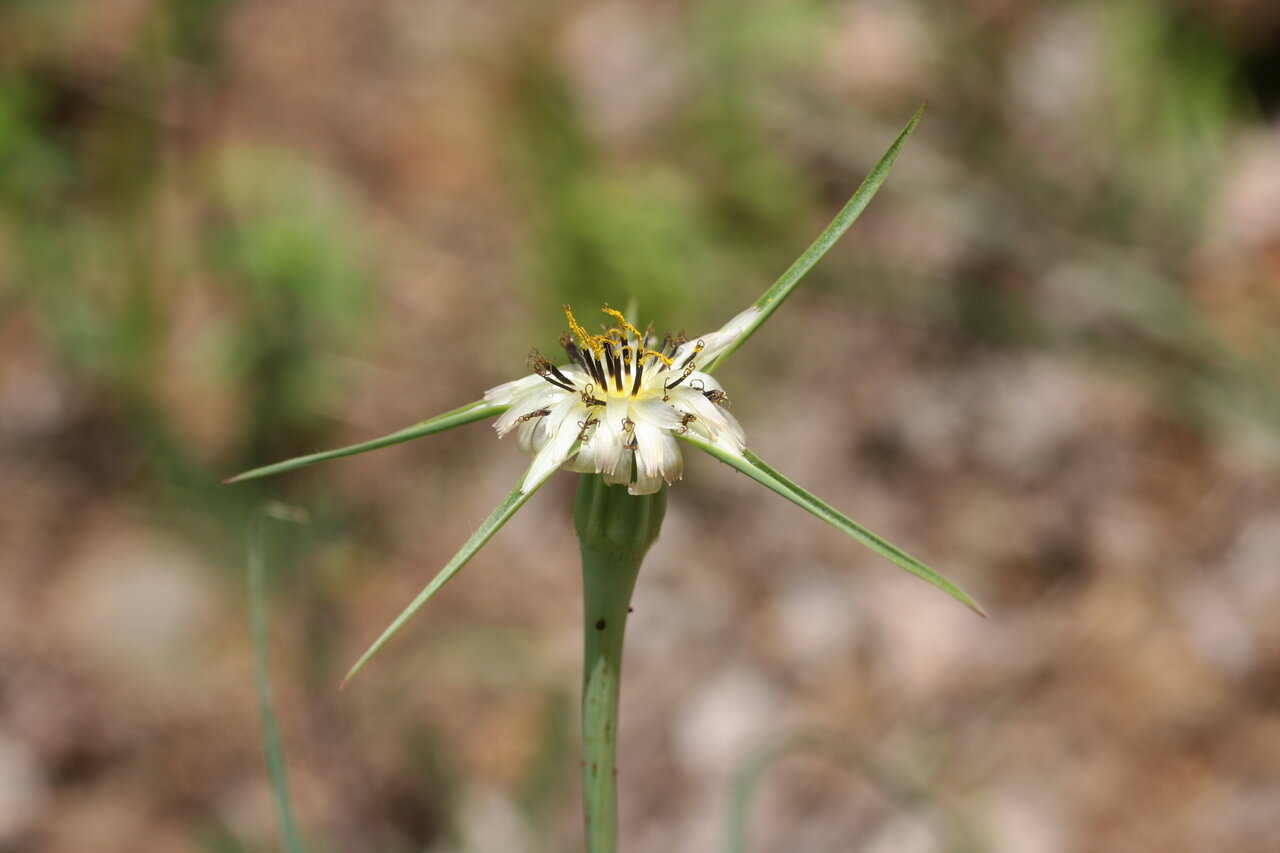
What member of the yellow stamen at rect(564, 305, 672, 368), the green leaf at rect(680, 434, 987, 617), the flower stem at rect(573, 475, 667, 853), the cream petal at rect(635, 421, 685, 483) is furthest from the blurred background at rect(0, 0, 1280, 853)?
the green leaf at rect(680, 434, 987, 617)

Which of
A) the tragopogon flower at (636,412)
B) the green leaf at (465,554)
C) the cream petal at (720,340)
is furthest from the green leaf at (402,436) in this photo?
the cream petal at (720,340)

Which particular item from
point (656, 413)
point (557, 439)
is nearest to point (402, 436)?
point (557, 439)

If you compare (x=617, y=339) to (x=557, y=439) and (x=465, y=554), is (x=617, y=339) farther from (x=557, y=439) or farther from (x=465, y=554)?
(x=465, y=554)

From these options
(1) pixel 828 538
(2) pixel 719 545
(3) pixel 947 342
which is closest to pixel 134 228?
(2) pixel 719 545

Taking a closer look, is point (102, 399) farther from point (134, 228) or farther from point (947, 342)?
point (947, 342)

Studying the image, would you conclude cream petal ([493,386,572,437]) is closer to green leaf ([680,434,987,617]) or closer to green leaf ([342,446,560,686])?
green leaf ([342,446,560,686])

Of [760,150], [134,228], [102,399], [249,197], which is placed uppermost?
[760,150]

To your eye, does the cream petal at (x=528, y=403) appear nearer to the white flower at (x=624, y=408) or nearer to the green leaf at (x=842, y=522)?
the white flower at (x=624, y=408)
